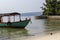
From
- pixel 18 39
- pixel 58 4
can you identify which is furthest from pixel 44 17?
pixel 18 39

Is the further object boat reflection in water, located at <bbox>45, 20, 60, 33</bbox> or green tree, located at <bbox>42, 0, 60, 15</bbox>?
green tree, located at <bbox>42, 0, 60, 15</bbox>

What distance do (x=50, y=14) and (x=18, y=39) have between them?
36.4 metres

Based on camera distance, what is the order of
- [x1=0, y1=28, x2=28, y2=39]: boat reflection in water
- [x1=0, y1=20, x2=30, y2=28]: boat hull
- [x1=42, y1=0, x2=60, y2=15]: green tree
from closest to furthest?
[x1=0, y1=28, x2=28, y2=39]: boat reflection in water < [x1=0, y1=20, x2=30, y2=28]: boat hull < [x1=42, y1=0, x2=60, y2=15]: green tree

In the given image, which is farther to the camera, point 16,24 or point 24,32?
point 16,24

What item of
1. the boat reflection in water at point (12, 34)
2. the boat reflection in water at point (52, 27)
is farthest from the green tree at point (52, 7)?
the boat reflection in water at point (12, 34)

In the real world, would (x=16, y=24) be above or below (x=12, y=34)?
above

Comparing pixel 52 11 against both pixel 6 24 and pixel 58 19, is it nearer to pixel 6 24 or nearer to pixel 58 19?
pixel 58 19

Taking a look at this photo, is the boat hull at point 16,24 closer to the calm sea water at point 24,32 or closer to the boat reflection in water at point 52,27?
the calm sea water at point 24,32

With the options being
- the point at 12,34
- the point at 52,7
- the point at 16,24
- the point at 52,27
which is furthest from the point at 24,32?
the point at 52,7

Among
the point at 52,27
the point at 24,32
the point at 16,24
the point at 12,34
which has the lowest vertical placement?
the point at 52,27

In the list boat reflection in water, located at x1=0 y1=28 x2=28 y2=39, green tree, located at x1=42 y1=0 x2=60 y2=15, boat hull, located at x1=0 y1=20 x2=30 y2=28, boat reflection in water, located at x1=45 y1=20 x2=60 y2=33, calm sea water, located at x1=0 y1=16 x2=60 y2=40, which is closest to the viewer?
calm sea water, located at x1=0 y1=16 x2=60 y2=40

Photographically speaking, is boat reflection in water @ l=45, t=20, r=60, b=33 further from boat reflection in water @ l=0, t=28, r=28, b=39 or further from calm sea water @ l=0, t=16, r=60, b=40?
boat reflection in water @ l=0, t=28, r=28, b=39

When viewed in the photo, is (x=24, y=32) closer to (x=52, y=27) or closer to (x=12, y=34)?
(x=12, y=34)

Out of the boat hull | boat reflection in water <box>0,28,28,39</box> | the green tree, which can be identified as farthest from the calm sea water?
the green tree
